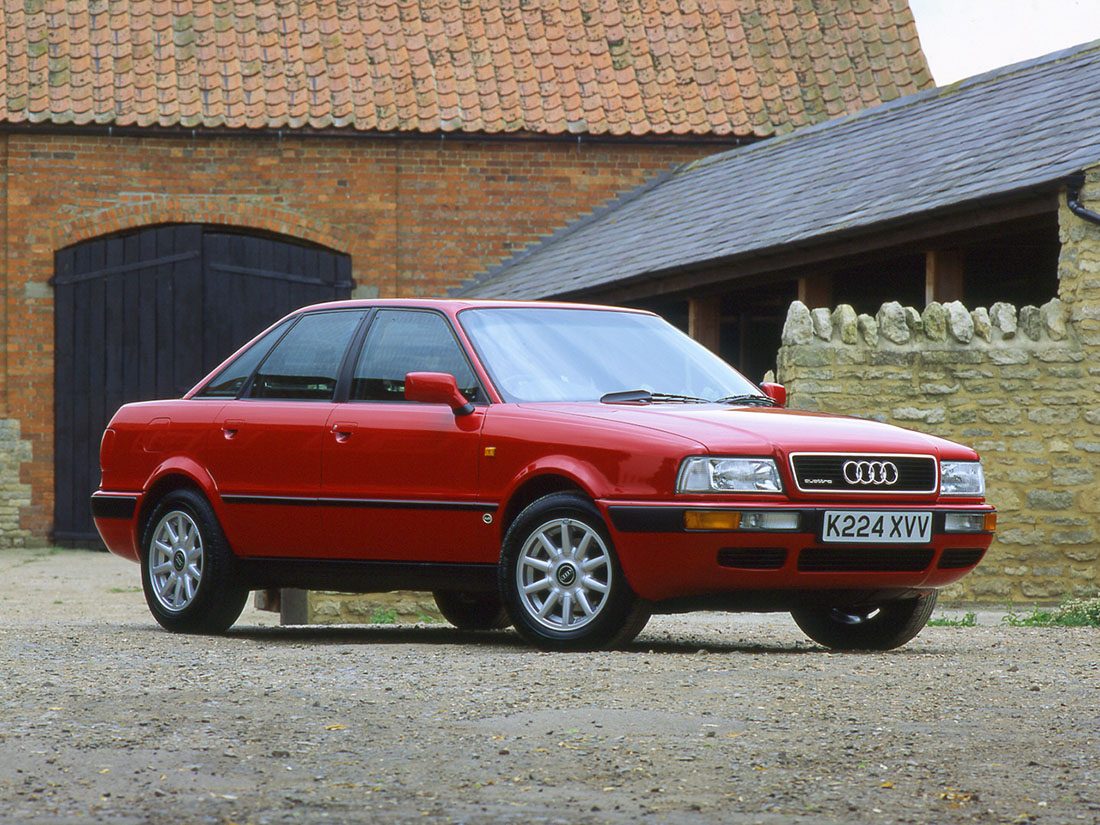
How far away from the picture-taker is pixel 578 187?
905 inches

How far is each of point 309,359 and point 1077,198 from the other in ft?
19.3

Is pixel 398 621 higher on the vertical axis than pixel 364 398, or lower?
lower

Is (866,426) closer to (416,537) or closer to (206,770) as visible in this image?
(416,537)

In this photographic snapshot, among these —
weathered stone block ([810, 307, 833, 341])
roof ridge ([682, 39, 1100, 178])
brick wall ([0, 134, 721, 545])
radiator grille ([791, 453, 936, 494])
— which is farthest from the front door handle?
brick wall ([0, 134, 721, 545])

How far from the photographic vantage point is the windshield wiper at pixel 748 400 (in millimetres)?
8578

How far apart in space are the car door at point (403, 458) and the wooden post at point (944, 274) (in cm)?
685

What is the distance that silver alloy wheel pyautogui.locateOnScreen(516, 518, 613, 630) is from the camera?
7.72m

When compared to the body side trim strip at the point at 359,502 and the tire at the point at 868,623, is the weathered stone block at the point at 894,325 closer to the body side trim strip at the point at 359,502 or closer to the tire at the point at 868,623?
the tire at the point at 868,623

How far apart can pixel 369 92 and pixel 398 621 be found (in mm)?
10940

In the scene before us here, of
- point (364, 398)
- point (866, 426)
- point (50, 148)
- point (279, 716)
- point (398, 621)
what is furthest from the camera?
point (50, 148)

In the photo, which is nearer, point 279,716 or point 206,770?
point 206,770

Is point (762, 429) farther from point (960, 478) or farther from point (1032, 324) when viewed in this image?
point (1032, 324)

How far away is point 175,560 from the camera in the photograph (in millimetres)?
9227

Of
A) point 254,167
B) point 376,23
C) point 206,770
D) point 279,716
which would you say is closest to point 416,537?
point 279,716
